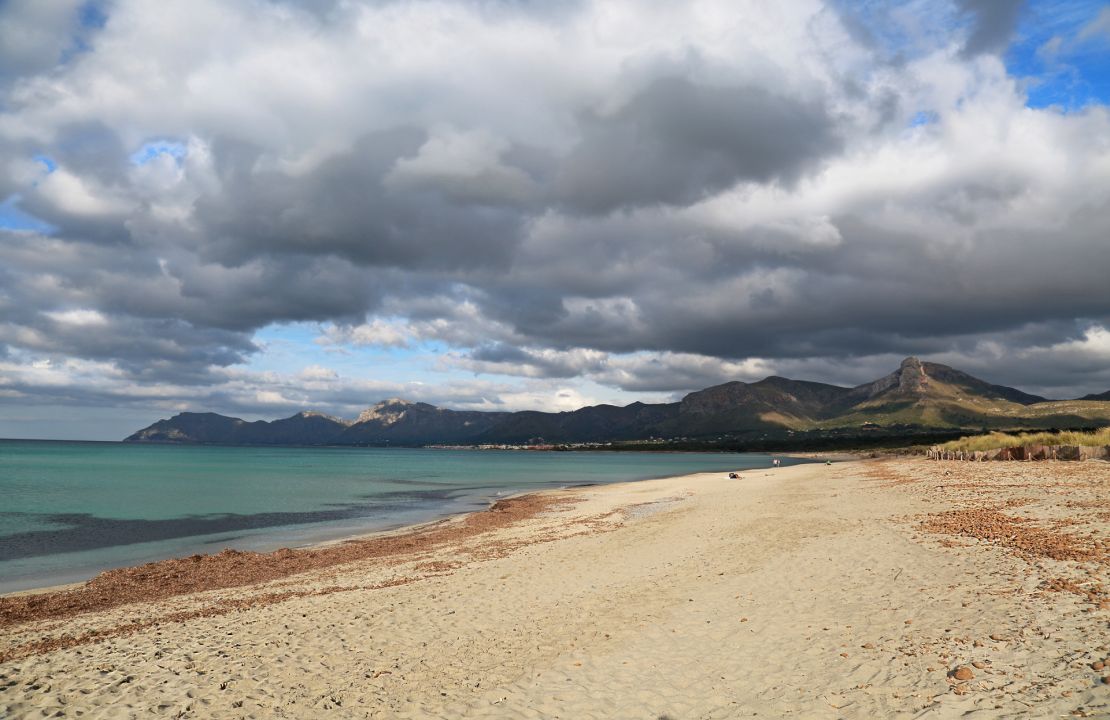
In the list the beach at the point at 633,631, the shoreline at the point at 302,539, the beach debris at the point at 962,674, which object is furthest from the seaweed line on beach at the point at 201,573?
the beach debris at the point at 962,674

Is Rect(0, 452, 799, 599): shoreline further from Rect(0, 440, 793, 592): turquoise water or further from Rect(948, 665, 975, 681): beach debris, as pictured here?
Rect(948, 665, 975, 681): beach debris

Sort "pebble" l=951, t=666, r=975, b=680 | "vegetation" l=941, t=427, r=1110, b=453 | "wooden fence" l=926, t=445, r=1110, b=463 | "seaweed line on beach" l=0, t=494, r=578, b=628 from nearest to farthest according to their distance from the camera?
"pebble" l=951, t=666, r=975, b=680 → "seaweed line on beach" l=0, t=494, r=578, b=628 → "wooden fence" l=926, t=445, r=1110, b=463 → "vegetation" l=941, t=427, r=1110, b=453

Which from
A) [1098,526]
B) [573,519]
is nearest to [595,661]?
[1098,526]

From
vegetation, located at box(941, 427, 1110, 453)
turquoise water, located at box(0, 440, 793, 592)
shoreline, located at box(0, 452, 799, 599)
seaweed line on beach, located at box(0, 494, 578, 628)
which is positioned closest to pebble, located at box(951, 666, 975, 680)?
seaweed line on beach, located at box(0, 494, 578, 628)

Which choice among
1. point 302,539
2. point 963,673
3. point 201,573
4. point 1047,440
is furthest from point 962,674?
point 1047,440

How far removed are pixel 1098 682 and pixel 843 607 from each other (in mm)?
4935

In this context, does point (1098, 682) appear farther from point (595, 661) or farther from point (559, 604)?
point (559, 604)

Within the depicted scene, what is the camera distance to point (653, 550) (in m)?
20.7

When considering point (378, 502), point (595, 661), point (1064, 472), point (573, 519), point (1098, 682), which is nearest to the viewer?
point (1098, 682)

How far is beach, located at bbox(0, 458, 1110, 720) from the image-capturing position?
8.41 metres

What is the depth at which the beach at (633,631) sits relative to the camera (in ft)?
27.6

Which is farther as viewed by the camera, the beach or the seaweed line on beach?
the seaweed line on beach

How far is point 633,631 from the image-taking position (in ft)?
39.1

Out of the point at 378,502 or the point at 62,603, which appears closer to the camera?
the point at 62,603
